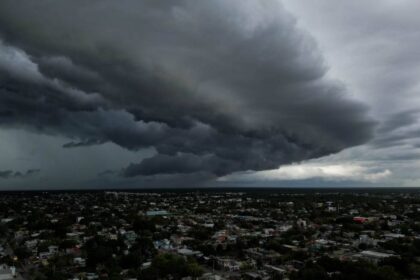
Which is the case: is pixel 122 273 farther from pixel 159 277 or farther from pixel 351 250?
pixel 351 250

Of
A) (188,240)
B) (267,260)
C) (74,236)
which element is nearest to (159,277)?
(267,260)

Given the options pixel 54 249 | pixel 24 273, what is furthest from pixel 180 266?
pixel 54 249

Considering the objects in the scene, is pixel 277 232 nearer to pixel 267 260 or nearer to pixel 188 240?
pixel 188 240

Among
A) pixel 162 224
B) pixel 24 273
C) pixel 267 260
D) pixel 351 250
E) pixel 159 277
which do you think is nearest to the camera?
pixel 159 277

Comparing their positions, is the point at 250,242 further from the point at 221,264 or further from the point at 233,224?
the point at 233,224

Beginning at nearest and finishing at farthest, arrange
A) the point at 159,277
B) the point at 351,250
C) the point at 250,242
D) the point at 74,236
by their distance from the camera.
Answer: the point at 159,277
the point at 351,250
the point at 250,242
the point at 74,236

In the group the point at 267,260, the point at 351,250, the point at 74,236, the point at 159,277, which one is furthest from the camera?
the point at 74,236

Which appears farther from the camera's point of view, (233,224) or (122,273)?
(233,224)

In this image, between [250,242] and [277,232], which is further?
[277,232]

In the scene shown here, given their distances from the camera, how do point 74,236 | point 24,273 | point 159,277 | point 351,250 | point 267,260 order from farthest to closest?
point 74,236, point 351,250, point 267,260, point 24,273, point 159,277
